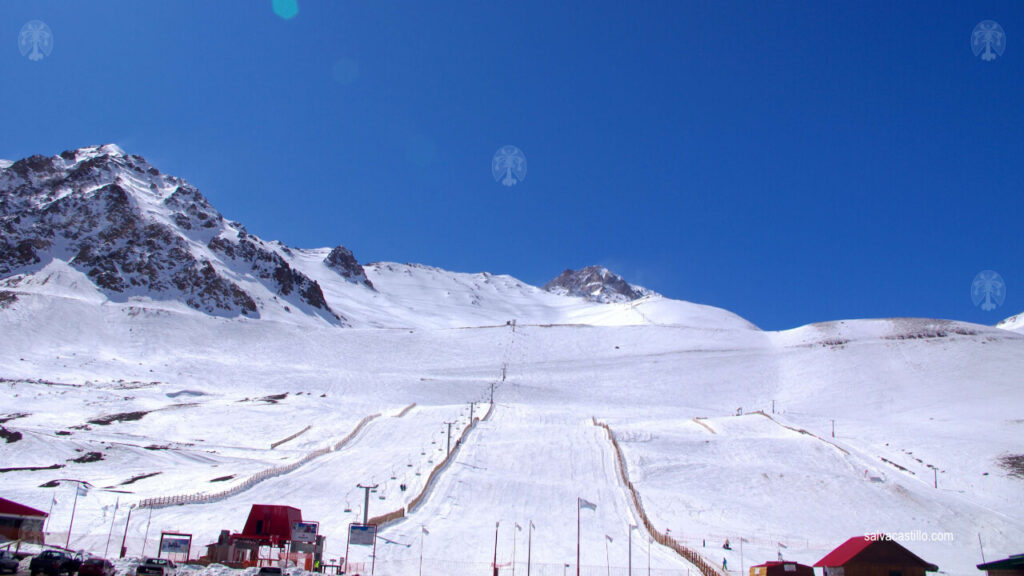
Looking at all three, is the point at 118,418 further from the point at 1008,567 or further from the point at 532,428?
the point at 1008,567

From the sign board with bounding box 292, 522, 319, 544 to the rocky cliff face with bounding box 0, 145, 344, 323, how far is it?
116704mm

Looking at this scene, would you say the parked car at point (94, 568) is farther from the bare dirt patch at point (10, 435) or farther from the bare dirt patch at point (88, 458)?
the bare dirt patch at point (10, 435)

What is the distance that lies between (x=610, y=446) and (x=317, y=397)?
3651cm

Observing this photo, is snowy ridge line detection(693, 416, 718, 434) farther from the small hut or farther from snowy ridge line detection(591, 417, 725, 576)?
the small hut

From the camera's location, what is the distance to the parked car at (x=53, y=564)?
62.5 ft

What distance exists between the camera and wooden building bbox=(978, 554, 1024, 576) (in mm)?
23172

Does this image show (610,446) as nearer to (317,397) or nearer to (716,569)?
(716,569)

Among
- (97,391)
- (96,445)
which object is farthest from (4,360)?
(96,445)

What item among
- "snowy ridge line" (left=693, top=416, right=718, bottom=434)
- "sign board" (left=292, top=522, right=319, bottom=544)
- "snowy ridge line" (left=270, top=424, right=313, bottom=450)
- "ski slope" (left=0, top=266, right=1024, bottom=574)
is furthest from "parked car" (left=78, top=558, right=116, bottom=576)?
"snowy ridge line" (left=693, top=416, right=718, bottom=434)

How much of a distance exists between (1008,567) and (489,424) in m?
44.5

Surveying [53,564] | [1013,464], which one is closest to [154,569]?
[53,564]

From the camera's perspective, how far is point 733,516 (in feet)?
135

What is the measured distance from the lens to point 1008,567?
23438 millimetres

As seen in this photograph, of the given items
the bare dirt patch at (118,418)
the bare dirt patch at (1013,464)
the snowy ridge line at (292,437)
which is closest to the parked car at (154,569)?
the snowy ridge line at (292,437)
